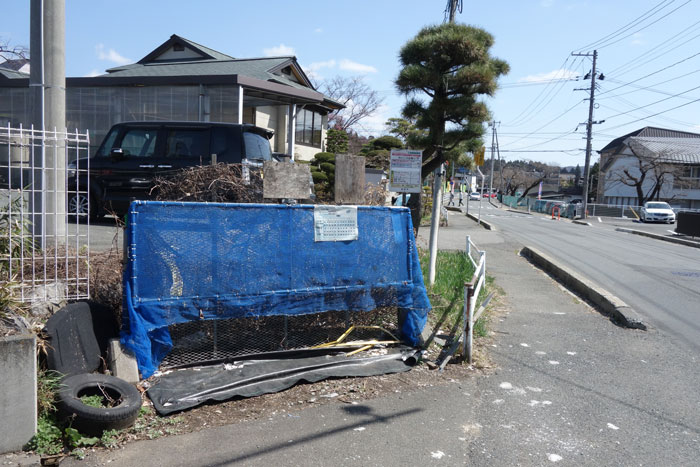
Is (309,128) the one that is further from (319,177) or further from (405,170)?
(405,170)

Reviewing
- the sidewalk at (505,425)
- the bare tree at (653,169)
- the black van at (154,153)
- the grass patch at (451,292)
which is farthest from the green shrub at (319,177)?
the bare tree at (653,169)

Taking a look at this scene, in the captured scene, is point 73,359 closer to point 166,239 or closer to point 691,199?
point 166,239

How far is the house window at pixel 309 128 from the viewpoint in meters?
23.0

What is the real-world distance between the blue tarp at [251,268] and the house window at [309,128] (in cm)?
1721

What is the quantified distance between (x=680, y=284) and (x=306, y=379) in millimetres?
9865

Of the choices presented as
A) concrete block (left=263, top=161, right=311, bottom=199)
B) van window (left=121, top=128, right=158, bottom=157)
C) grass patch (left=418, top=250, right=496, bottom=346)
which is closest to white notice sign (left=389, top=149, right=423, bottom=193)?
grass patch (left=418, top=250, right=496, bottom=346)

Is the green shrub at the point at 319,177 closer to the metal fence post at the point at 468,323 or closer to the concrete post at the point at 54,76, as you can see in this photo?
the concrete post at the point at 54,76

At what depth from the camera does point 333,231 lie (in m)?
5.64

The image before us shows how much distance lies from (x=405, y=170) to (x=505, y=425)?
4576 mm

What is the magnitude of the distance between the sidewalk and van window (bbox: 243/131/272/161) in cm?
594

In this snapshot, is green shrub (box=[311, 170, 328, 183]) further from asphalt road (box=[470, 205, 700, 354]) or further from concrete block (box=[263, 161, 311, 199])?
concrete block (box=[263, 161, 311, 199])

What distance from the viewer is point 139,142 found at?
10.7 metres

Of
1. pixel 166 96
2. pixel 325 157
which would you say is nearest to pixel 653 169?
pixel 325 157

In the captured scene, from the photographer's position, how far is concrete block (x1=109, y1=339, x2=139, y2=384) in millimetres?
4459
